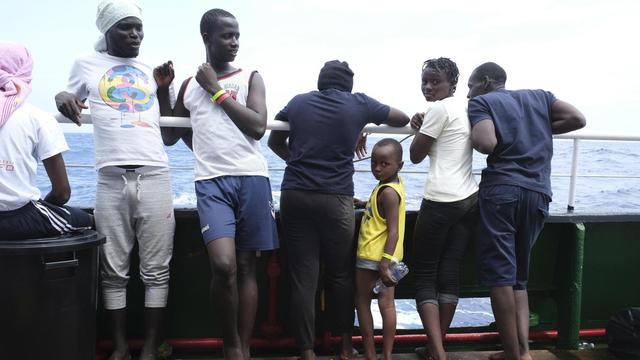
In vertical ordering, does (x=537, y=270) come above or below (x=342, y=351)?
above

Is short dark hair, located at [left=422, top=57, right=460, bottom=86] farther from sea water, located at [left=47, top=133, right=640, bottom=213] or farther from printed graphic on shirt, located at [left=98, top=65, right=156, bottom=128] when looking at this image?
sea water, located at [left=47, top=133, right=640, bottom=213]

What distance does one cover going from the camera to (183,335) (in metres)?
3.28

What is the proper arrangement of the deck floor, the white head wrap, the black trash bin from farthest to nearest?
the deck floor, the white head wrap, the black trash bin

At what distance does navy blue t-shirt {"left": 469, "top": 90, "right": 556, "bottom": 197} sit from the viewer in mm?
2873

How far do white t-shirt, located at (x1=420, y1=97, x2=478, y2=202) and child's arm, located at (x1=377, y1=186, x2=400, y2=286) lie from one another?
214mm

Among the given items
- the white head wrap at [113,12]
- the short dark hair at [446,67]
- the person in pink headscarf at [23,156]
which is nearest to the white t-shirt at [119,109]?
the white head wrap at [113,12]

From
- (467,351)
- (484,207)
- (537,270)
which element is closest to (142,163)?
(484,207)

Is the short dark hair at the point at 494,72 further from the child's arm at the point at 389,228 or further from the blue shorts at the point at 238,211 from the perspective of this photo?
the blue shorts at the point at 238,211

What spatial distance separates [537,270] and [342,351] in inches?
57.0

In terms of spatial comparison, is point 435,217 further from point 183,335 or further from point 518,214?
point 183,335

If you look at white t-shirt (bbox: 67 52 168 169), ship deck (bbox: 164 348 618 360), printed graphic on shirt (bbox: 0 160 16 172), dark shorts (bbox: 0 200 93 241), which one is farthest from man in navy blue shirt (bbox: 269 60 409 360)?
printed graphic on shirt (bbox: 0 160 16 172)

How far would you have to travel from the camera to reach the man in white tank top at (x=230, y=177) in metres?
2.70

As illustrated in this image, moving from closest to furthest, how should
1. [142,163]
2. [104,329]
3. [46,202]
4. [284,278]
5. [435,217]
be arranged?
1. [46,202]
2. [142,163]
3. [435,217]
4. [104,329]
5. [284,278]

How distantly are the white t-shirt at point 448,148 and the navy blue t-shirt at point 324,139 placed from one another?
36 centimetres
